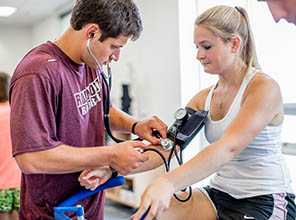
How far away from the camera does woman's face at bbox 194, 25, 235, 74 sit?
1.56m

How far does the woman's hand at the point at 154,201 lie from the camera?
101 centimetres

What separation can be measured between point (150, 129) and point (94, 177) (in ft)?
1.27

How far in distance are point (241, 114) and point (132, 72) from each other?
3.22m

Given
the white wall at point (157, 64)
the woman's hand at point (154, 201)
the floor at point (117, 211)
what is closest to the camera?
the woman's hand at point (154, 201)

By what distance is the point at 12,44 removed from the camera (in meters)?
7.94

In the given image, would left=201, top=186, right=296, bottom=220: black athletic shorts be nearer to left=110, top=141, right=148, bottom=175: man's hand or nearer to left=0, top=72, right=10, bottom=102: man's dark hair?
left=110, top=141, right=148, bottom=175: man's hand

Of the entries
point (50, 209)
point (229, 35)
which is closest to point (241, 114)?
point (229, 35)

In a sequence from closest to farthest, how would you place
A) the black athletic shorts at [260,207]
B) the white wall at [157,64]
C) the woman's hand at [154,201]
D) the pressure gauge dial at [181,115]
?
the woman's hand at [154,201]
the black athletic shorts at [260,207]
the pressure gauge dial at [181,115]
the white wall at [157,64]

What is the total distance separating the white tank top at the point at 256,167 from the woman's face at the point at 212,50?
0.11 meters

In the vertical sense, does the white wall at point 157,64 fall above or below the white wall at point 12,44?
below

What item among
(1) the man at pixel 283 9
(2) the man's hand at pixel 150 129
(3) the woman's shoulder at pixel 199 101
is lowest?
(2) the man's hand at pixel 150 129

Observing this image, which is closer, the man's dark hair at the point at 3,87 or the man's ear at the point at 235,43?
the man's ear at the point at 235,43

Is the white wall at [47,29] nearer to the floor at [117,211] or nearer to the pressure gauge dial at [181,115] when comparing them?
the floor at [117,211]

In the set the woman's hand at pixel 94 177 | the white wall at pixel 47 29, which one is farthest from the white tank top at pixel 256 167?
the white wall at pixel 47 29
